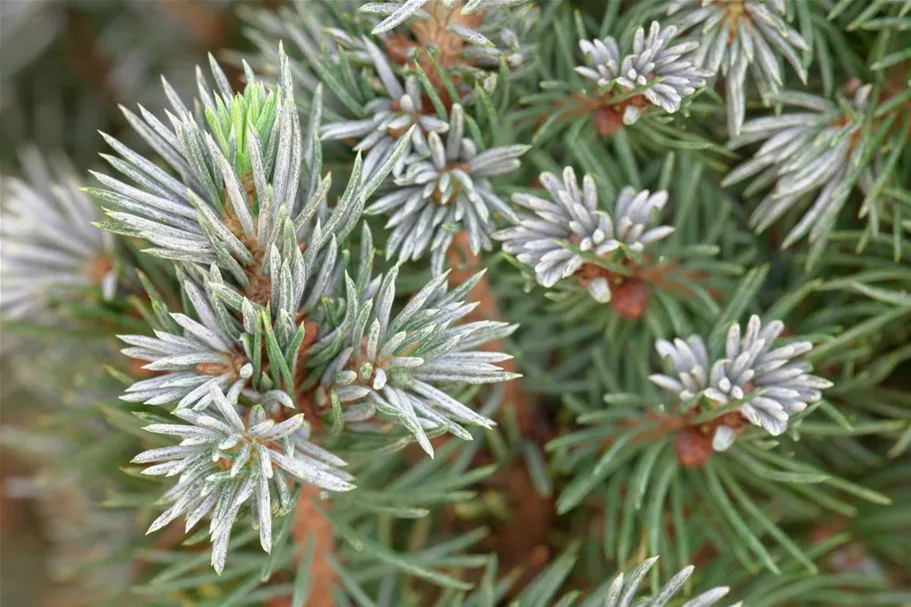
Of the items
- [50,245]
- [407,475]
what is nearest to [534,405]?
[407,475]

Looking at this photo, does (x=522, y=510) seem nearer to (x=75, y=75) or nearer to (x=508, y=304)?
(x=508, y=304)

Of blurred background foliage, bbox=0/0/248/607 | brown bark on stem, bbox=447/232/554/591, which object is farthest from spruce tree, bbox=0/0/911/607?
blurred background foliage, bbox=0/0/248/607

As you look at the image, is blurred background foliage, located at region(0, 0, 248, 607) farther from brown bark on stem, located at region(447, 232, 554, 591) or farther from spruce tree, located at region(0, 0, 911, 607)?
brown bark on stem, located at region(447, 232, 554, 591)

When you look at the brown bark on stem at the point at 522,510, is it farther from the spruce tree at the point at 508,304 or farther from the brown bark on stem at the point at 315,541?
the brown bark on stem at the point at 315,541

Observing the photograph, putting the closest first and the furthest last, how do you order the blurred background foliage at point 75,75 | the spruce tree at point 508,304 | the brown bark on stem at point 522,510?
the spruce tree at point 508,304 → the brown bark on stem at point 522,510 → the blurred background foliage at point 75,75

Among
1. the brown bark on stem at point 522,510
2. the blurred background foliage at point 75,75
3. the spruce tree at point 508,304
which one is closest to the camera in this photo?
the spruce tree at point 508,304

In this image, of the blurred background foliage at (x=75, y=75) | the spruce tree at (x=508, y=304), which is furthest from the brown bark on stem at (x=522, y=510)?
the blurred background foliage at (x=75, y=75)

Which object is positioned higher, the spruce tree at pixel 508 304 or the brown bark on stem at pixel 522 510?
the spruce tree at pixel 508 304

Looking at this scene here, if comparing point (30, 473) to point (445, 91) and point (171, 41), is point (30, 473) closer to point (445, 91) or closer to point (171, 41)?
point (171, 41)

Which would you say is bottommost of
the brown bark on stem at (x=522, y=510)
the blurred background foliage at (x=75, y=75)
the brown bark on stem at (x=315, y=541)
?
the brown bark on stem at (x=522, y=510)

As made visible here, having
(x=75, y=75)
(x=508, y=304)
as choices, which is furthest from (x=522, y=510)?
(x=75, y=75)

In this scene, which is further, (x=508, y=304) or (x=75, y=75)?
(x=75, y=75)
